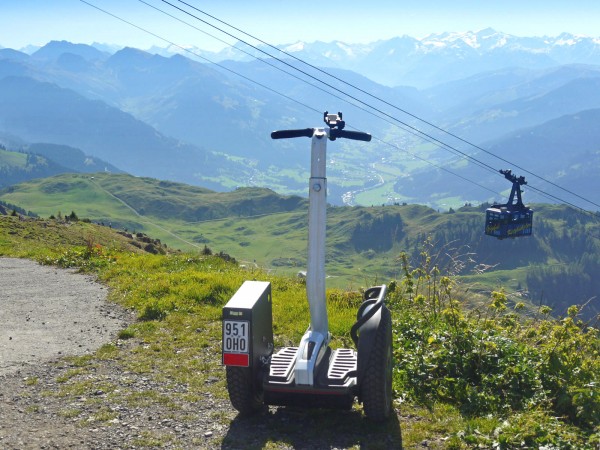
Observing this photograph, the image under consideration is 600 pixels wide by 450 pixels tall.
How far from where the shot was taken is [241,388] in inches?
320

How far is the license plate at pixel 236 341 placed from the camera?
315 inches

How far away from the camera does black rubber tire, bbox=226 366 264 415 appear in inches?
320

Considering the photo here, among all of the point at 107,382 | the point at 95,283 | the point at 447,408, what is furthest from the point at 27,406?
the point at 95,283

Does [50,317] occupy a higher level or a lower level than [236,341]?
lower

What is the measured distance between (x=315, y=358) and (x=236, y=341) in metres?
1.07

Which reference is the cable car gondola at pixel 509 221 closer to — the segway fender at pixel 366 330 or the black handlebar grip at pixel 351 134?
the segway fender at pixel 366 330

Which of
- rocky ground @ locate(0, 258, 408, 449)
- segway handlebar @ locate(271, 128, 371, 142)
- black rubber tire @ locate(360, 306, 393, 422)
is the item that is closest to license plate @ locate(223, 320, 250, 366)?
rocky ground @ locate(0, 258, 408, 449)

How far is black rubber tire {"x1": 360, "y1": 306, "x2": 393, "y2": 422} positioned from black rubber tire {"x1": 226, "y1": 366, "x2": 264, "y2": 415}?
1.48 meters

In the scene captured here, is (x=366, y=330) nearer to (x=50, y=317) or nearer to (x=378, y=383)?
(x=378, y=383)

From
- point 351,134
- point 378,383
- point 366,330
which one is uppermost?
point 351,134

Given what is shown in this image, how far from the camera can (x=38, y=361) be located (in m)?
10.8

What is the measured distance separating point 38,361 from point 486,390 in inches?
297

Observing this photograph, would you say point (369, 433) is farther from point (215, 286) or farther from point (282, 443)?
point (215, 286)

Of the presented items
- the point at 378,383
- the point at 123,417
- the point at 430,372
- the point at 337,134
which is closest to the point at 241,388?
the point at 123,417
